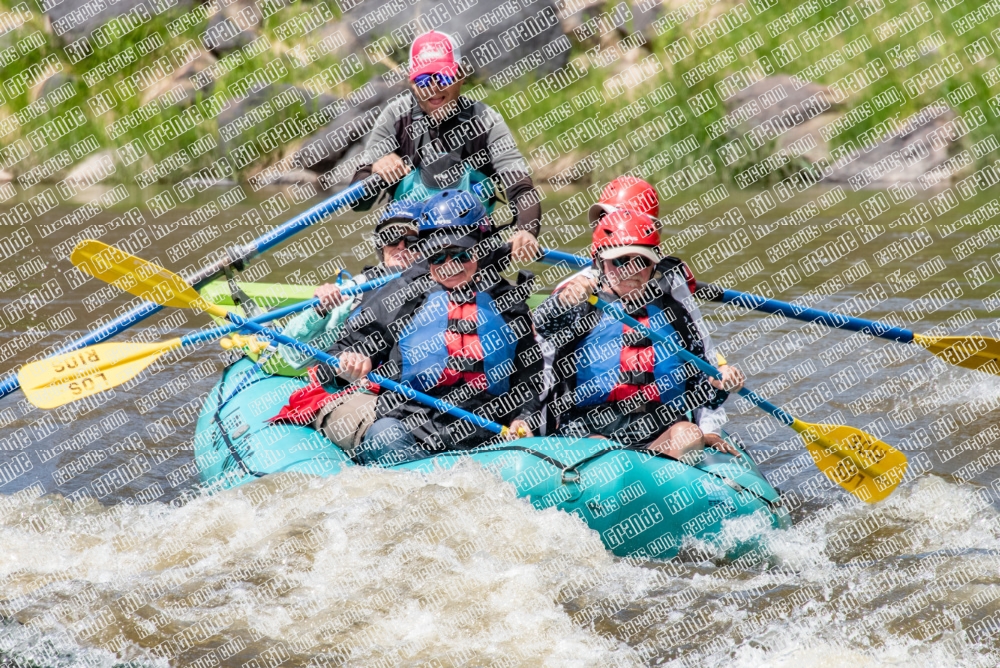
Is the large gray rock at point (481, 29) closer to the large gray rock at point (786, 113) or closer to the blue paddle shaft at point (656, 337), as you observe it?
the large gray rock at point (786, 113)

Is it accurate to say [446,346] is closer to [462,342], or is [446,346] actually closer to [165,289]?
[462,342]

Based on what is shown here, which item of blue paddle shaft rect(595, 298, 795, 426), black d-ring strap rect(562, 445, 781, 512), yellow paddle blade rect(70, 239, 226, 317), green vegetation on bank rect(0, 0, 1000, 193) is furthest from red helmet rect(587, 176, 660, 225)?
green vegetation on bank rect(0, 0, 1000, 193)

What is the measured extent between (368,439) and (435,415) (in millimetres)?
264

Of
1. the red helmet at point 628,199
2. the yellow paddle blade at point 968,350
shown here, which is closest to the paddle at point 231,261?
the red helmet at point 628,199

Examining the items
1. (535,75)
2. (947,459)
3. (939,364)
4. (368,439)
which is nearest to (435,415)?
(368,439)

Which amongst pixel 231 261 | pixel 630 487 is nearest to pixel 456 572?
pixel 630 487

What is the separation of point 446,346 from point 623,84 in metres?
7.89

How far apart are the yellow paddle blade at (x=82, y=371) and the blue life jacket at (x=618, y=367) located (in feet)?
5.07

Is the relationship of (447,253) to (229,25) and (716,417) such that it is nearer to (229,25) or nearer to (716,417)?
(716,417)

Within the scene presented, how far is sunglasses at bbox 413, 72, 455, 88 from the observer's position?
17.1ft

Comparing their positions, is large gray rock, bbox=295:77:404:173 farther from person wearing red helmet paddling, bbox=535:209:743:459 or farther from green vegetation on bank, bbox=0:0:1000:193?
person wearing red helmet paddling, bbox=535:209:743:459

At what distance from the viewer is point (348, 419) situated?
459 centimetres

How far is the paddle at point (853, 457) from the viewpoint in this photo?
4.66 meters

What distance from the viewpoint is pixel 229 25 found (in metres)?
13.4
